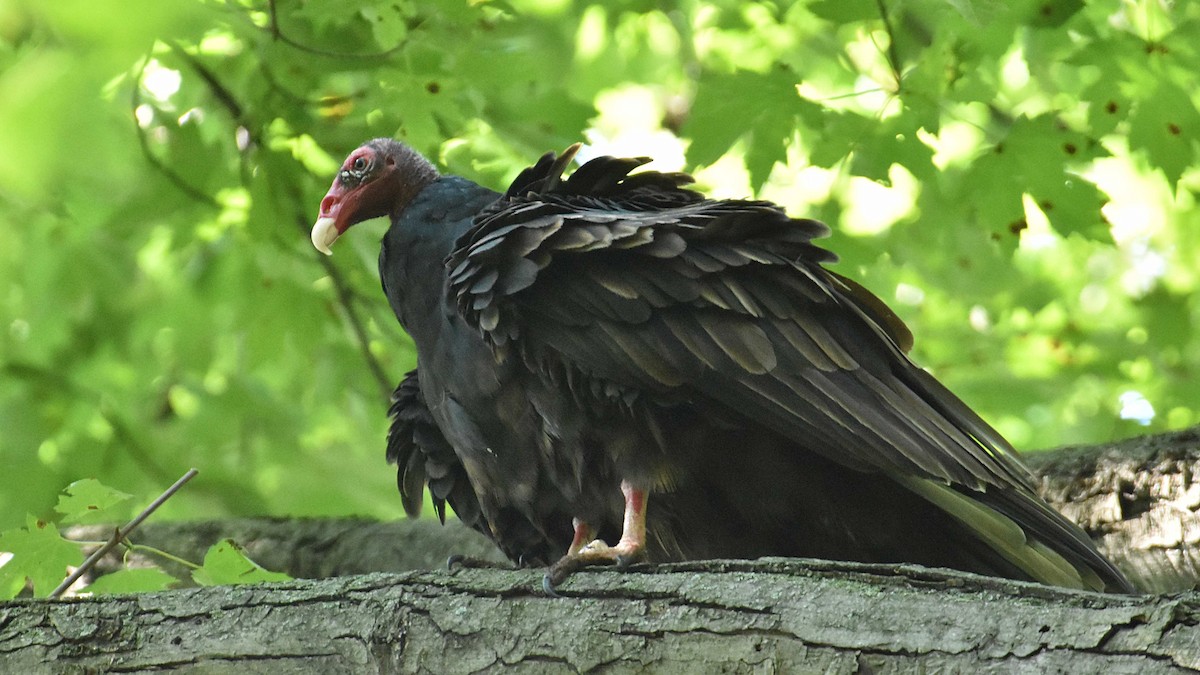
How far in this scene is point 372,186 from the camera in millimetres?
4023

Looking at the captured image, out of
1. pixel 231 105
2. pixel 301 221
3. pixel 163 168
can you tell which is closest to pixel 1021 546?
pixel 301 221

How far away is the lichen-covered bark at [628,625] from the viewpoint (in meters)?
2.00

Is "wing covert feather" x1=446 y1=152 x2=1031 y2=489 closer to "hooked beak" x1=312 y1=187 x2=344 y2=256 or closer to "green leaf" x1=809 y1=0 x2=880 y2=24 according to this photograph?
"hooked beak" x1=312 y1=187 x2=344 y2=256

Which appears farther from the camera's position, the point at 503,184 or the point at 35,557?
the point at 503,184

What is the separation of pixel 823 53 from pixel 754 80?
5.16 feet

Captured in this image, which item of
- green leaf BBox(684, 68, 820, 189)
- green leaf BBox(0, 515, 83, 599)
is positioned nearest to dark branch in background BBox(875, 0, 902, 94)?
green leaf BBox(684, 68, 820, 189)

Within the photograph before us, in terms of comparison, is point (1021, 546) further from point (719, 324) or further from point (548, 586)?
point (548, 586)

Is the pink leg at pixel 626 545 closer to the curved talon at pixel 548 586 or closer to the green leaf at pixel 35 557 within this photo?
the curved talon at pixel 548 586

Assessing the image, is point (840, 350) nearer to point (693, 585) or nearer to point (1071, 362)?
point (693, 585)

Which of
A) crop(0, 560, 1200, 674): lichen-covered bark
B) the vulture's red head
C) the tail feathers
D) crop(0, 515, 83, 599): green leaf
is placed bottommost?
crop(0, 560, 1200, 674): lichen-covered bark

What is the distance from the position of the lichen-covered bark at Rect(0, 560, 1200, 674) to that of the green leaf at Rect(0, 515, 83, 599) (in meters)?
0.56

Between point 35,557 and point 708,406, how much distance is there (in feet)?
5.50

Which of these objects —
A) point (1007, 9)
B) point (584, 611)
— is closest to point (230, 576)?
point (584, 611)

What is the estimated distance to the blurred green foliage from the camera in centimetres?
410
